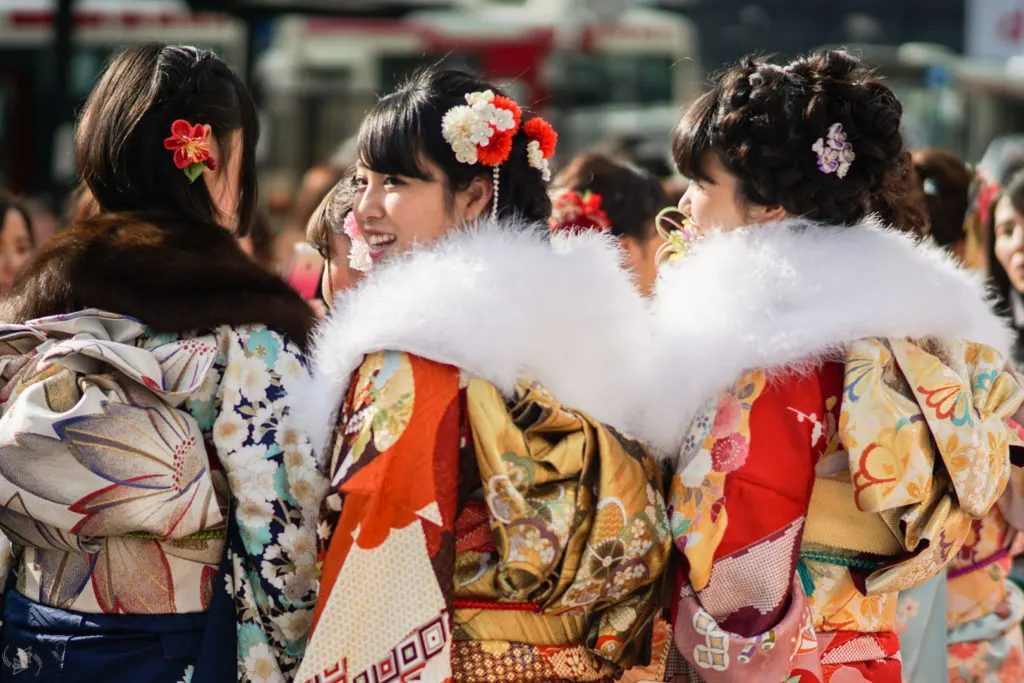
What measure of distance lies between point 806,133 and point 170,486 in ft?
4.33

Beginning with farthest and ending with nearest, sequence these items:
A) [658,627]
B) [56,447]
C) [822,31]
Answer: [822,31] < [658,627] < [56,447]

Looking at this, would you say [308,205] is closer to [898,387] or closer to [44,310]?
[44,310]

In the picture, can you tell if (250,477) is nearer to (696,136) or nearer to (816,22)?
(696,136)

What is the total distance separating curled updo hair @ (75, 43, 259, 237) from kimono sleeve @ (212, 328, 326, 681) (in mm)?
350

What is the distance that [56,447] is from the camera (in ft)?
7.07

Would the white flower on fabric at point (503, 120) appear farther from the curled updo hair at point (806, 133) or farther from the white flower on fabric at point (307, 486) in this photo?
the white flower on fabric at point (307, 486)

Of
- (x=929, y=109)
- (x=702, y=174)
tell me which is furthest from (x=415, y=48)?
(x=702, y=174)

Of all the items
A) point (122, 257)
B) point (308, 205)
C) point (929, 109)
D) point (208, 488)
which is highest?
point (122, 257)

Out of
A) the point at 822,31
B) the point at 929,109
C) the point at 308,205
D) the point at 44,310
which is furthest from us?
the point at 822,31

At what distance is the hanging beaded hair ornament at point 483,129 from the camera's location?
2.30 metres

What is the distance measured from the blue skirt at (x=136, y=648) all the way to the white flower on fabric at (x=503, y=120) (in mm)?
1039

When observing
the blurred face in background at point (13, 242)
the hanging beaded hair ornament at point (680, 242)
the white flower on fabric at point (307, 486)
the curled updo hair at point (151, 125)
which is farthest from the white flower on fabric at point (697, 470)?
the blurred face in background at point (13, 242)

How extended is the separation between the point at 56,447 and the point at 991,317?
1805 millimetres

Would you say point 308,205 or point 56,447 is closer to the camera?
point 56,447
